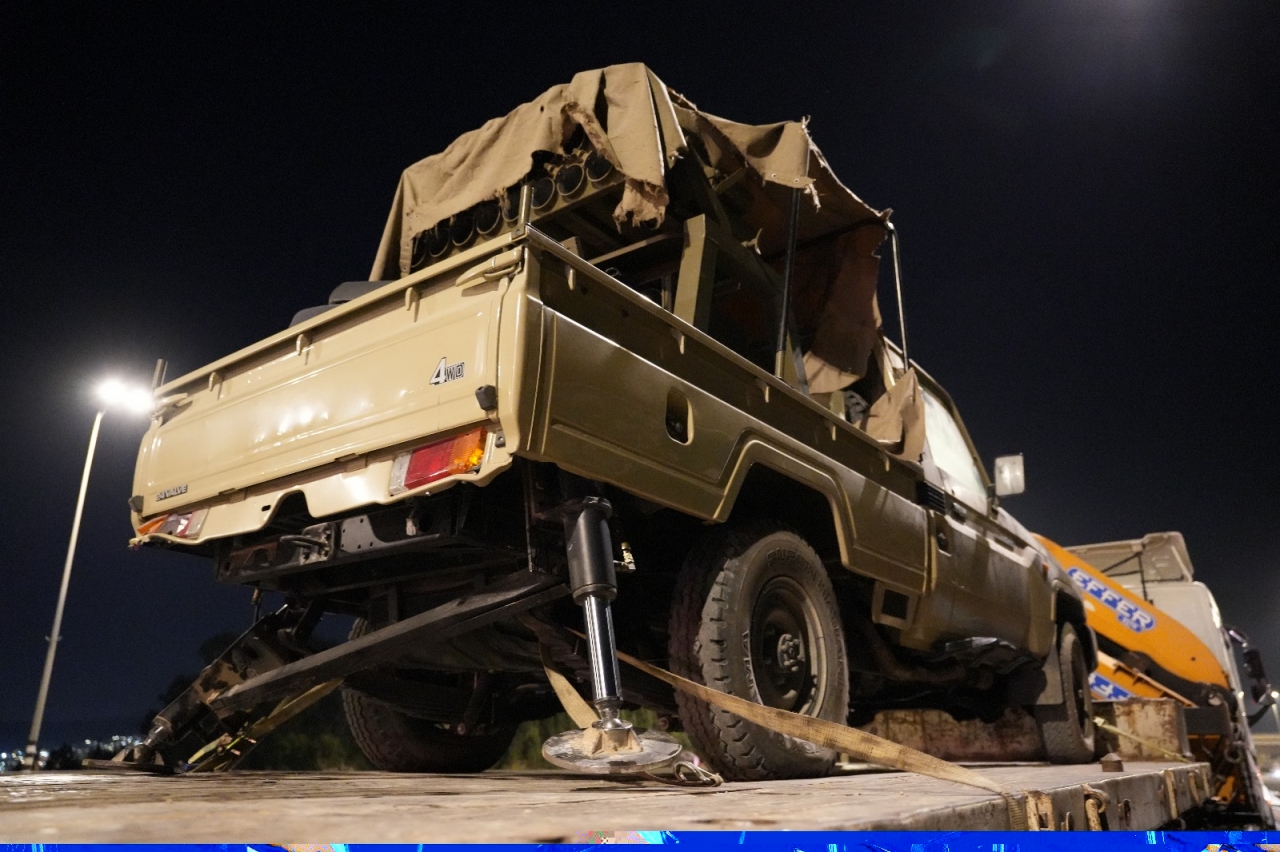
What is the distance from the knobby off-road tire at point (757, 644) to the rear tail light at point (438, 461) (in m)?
1.07

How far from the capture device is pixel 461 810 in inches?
68.3

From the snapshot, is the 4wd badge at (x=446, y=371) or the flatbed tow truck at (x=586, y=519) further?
the 4wd badge at (x=446, y=371)

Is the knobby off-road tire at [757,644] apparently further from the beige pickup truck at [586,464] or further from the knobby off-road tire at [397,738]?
the knobby off-road tire at [397,738]

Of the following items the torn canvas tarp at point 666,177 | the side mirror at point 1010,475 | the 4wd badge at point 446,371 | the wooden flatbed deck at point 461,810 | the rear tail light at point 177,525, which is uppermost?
the torn canvas tarp at point 666,177

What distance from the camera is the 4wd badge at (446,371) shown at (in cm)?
297

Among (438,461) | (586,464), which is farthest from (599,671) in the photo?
(438,461)

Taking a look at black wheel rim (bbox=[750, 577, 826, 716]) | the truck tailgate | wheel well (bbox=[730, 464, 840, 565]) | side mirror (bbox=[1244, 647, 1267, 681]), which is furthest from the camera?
side mirror (bbox=[1244, 647, 1267, 681])

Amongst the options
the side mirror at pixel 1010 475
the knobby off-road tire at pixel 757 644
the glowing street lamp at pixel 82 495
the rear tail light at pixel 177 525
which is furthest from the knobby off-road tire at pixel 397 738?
the glowing street lamp at pixel 82 495

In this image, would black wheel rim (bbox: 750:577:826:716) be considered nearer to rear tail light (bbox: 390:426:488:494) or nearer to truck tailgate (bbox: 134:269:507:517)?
rear tail light (bbox: 390:426:488:494)

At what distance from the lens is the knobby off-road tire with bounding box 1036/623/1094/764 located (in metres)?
6.16

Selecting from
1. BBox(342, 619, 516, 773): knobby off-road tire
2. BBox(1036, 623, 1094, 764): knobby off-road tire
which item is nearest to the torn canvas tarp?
BBox(342, 619, 516, 773): knobby off-road tire

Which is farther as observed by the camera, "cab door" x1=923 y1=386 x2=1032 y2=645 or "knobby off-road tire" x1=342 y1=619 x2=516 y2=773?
"cab door" x1=923 y1=386 x2=1032 y2=645

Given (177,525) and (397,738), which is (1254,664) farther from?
(177,525)

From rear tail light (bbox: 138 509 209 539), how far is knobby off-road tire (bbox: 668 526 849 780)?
6.61 ft
